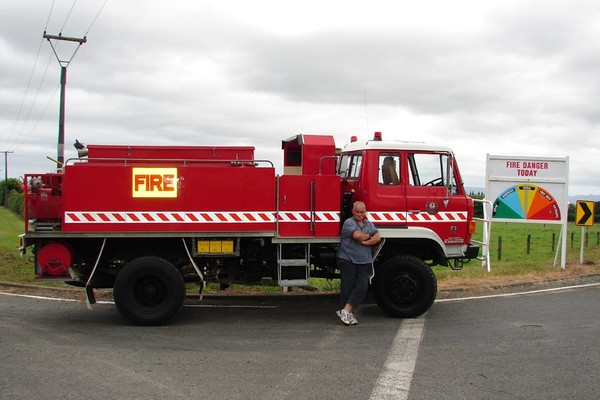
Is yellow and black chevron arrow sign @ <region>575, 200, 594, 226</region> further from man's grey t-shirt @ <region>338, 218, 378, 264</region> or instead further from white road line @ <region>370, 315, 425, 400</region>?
man's grey t-shirt @ <region>338, 218, 378, 264</region>

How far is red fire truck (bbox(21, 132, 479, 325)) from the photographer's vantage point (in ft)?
25.6

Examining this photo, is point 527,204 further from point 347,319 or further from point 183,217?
point 183,217

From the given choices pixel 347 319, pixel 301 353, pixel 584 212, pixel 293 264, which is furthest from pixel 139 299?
pixel 584 212

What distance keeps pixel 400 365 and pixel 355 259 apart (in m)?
2.21

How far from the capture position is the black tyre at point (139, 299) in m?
7.83

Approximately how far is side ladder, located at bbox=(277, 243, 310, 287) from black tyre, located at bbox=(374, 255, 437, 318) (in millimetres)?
1113

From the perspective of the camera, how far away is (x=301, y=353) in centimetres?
650

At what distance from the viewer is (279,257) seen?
8250mm

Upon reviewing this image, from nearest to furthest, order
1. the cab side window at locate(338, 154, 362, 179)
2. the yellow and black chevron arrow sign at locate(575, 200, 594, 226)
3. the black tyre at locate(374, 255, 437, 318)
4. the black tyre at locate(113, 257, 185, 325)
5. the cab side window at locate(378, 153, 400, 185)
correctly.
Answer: the black tyre at locate(113, 257, 185, 325) < the black tyre at locate(374, 255, 437, 318) < the cab side window at locate(378, 153, 400, 185) < the cab side window at locate(338, 154, 362, 179) < the yellow and black chevron arrow sign at locate(575, 200, 594, 226)

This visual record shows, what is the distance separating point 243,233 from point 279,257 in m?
0.65

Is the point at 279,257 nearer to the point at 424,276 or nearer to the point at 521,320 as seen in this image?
the point at 424,276

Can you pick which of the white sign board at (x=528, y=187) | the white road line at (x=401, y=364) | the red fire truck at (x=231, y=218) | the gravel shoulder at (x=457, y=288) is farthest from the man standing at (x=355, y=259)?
the white sign board at (x=528, y=187)

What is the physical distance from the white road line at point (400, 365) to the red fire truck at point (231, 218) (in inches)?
35.9

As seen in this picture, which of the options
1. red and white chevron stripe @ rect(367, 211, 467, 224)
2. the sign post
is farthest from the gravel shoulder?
red and white chevron stripe @ rect(367, 211, 467, 224)
